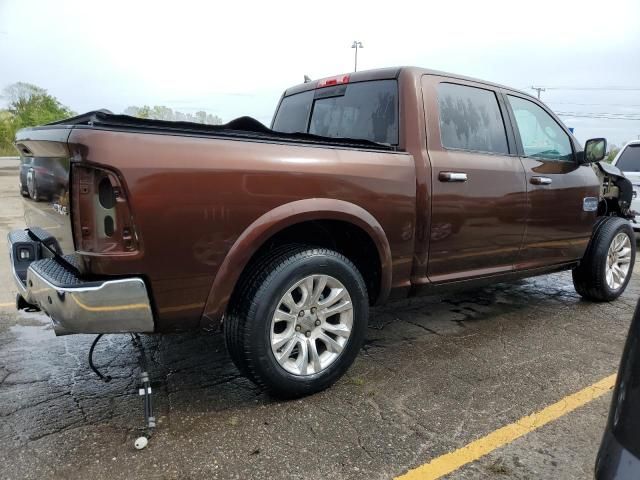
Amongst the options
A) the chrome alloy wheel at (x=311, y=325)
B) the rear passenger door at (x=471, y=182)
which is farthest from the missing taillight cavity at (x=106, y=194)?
the rear passenger door at (x=471, y=182)

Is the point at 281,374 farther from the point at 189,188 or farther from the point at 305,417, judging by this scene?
the point at 189,188

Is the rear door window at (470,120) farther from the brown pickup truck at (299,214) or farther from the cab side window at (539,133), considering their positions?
the cab side window at (539,133)

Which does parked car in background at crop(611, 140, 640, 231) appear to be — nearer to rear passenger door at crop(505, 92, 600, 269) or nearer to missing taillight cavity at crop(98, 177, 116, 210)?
rear passenger door at crop(505, 92, 600, 269)

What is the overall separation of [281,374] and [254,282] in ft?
1.70

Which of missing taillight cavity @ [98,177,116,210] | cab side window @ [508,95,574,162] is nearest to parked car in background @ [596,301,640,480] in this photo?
missing taillight cavity @ [98,177,116,210]

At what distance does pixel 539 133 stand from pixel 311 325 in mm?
2698

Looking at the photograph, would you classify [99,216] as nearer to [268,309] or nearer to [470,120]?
[268,309]

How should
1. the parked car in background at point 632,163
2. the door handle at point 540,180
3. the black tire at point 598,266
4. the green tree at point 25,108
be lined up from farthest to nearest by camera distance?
1. the green tree at point 25,108
2. the parked car in background at point 632,163
3. the black tire at point 598,266
4. the door handle at point 540,180

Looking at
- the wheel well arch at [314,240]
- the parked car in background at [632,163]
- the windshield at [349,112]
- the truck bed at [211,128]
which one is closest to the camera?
the truck bed at [211,128]

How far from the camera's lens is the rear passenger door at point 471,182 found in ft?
11.1

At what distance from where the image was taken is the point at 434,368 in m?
3.34

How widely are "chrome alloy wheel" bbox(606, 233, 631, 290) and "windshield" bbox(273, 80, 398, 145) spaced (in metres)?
2.88

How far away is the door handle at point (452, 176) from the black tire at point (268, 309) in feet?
3.03

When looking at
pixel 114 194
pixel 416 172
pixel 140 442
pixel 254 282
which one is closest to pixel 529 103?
pixel 416 172
